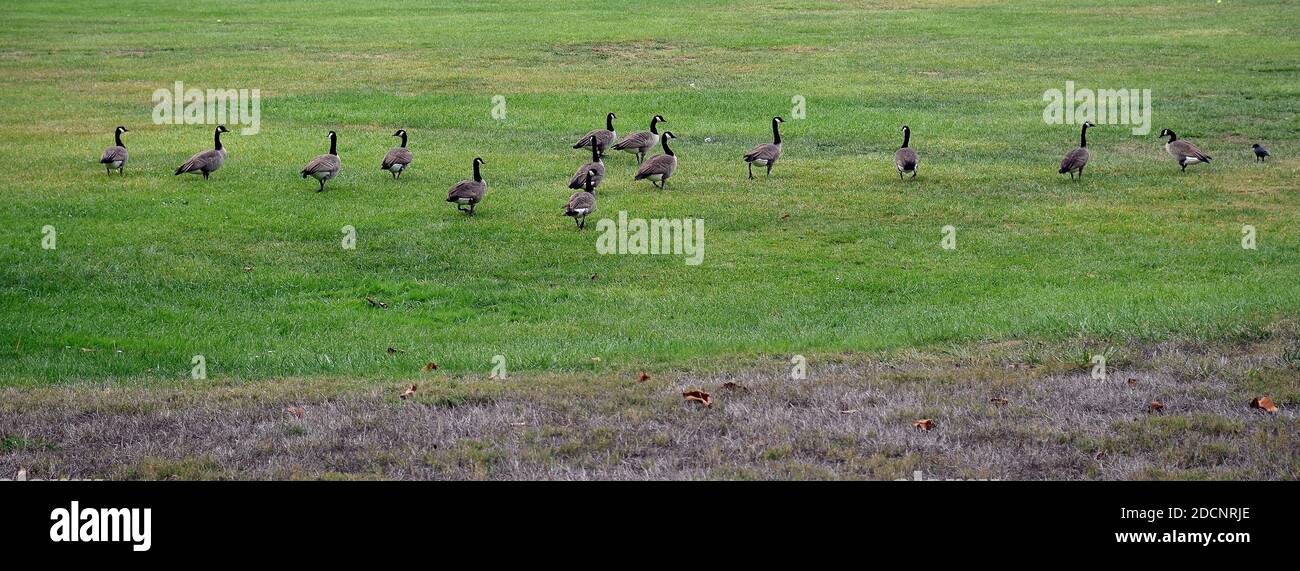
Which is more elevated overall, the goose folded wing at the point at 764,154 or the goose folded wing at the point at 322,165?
the goose folded wing at the point at 764,154

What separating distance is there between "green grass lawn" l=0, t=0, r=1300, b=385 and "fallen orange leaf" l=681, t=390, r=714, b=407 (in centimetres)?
239

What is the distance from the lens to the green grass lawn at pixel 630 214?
52.3ft

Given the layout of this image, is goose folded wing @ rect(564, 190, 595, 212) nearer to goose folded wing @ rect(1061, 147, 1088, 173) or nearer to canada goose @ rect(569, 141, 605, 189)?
canada goose @ rect(569, 141, 605, 189)

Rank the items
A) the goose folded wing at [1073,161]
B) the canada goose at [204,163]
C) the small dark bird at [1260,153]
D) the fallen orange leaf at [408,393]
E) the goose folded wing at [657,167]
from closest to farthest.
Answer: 1. the fallen orange leaf at [408,393]
2. the goose folded wing at [657,167]
3. the goose folded wing at [1073,161]
4. the canada goose at [204,163]
5. the small dark bird at [1260,153]

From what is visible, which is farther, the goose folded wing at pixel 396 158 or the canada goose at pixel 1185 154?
the canada goose at pixel 1185 154

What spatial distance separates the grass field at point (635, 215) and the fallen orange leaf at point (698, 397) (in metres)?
0.59

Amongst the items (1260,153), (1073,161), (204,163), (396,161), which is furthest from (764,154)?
(204,163)

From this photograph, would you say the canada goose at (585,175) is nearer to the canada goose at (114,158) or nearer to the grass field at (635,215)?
the grass field at (635,215)

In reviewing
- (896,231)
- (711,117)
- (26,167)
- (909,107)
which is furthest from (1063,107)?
(26,167)

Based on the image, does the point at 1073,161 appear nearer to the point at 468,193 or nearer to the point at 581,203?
the point at 581,203

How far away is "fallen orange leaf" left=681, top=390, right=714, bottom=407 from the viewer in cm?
1116

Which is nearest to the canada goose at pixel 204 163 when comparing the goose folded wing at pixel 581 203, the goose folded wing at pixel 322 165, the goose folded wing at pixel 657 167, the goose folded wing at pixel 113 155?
the goose folded wing at pixel 113 155

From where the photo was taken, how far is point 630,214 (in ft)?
79.7

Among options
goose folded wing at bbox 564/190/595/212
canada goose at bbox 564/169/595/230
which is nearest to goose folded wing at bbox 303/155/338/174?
canada goose at bbox 564/169/595/230
